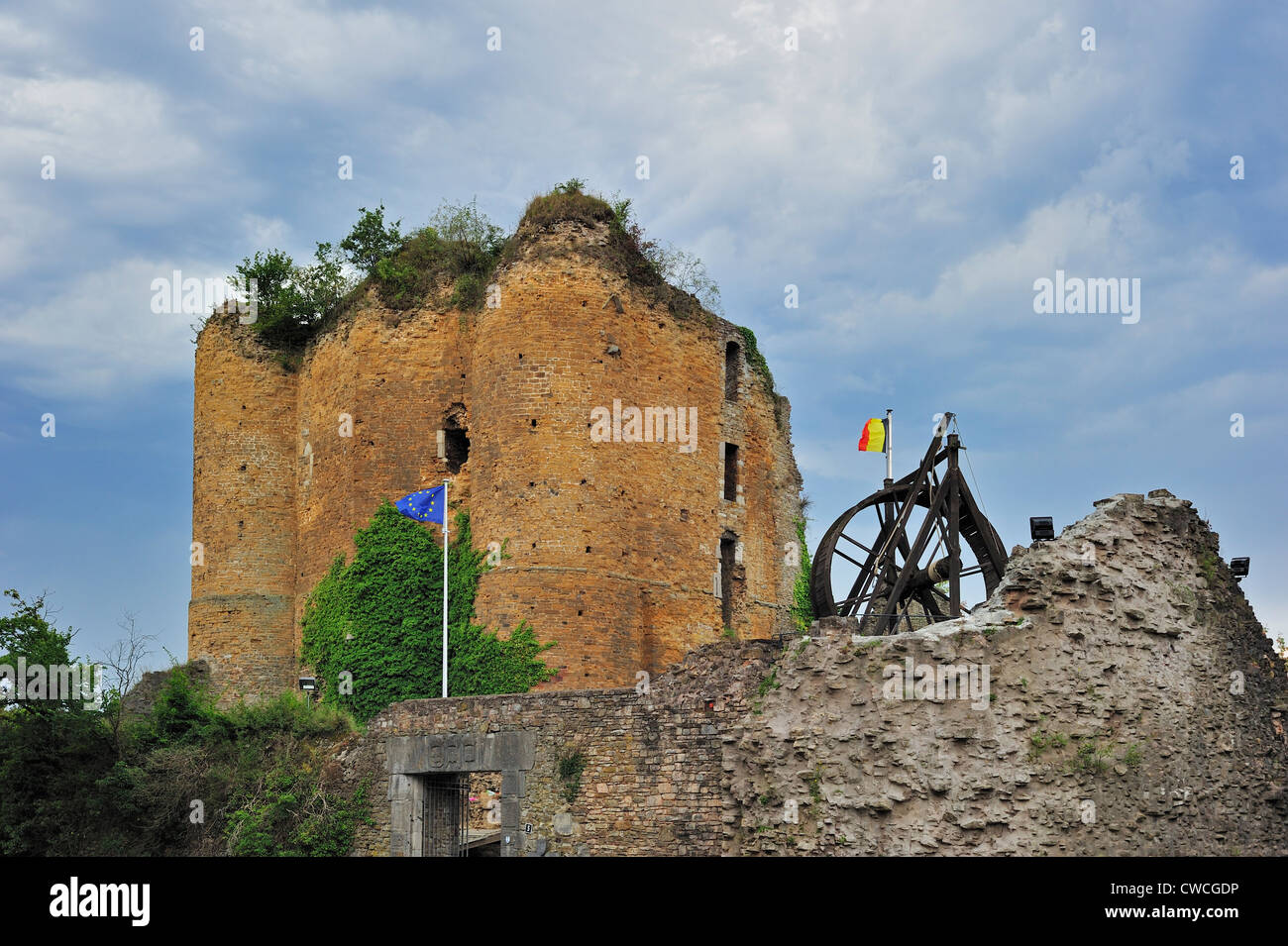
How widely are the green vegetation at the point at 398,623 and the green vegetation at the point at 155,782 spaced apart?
4.63m

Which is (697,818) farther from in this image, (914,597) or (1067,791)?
(914,597)

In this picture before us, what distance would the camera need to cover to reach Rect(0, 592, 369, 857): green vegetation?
2112 centimetres

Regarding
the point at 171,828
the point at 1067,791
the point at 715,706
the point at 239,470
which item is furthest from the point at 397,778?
the point at 239,470

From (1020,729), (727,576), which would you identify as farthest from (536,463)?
(1020,729)

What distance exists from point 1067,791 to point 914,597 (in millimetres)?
10421

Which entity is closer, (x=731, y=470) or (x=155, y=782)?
(x=155, y=782)

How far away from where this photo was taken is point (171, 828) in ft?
71.4

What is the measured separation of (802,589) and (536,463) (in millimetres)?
9504

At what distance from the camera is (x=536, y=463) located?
26.6 meters

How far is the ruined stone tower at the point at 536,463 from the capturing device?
26469mm

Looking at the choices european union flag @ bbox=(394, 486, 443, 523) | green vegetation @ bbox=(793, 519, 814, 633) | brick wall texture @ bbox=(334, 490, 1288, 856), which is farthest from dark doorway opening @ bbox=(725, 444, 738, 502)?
brick wall texture @ bbox=(334, 490, 1288, 856)

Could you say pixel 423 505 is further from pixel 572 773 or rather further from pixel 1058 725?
pixel 1058 725

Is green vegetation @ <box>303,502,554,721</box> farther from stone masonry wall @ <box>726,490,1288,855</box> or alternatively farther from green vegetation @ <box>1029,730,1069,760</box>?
green vegetation @ <box>1029,730,1069,760</box>

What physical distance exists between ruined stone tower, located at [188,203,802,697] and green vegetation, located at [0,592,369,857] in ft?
18.2
